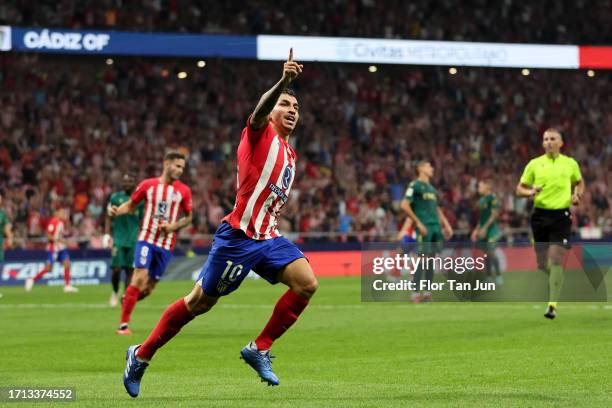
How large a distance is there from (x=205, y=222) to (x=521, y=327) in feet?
64.5

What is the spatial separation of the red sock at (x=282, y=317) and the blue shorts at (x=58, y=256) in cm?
1910

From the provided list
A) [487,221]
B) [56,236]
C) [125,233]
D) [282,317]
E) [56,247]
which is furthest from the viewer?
[56,247]

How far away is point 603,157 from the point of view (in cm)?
4181

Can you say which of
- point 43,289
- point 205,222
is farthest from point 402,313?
point 205,222

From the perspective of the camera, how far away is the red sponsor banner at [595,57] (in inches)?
1580

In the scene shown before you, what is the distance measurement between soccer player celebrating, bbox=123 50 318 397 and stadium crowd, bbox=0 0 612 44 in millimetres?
28036

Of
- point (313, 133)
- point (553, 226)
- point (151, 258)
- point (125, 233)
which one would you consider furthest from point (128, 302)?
point (313, 133)

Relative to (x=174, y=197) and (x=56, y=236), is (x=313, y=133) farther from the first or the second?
(x=174, y=197)

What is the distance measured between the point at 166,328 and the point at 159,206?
6995 millimetres

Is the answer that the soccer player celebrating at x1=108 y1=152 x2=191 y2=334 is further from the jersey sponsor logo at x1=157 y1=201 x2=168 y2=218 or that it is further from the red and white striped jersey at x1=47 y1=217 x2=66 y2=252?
the red and white striped jersey at x1=47 y1=217 x2=66 y2=252

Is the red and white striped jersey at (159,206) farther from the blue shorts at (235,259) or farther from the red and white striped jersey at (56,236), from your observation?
the red and white striped jersey at (56,236)

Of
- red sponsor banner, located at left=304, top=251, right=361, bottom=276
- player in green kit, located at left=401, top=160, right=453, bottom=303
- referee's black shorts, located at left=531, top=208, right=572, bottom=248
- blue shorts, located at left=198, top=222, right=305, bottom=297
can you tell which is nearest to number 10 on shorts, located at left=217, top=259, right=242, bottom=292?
blue shorts, located at left=198, top=222, right=305, bottom=297

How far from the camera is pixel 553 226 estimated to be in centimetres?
1619

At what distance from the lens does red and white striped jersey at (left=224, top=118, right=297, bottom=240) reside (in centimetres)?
896
